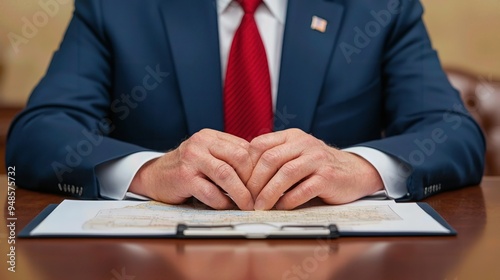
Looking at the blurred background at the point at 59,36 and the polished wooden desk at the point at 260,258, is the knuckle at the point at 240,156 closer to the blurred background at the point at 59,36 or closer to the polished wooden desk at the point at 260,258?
the polished wooden desk at the point at 260,258

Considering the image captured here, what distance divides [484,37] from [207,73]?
1.67m

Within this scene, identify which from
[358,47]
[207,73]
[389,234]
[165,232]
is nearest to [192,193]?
[165,232]

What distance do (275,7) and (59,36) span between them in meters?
1.56

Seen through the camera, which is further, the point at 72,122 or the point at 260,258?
the point at 72,122

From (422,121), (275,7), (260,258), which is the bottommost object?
(422,121)

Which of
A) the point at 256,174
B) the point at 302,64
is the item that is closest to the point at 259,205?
the point at 256,174

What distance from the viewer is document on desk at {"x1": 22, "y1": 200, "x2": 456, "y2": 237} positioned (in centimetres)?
102

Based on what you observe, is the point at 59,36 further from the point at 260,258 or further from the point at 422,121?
the point at 260,258

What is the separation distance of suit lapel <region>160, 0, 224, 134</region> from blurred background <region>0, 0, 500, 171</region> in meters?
1.42

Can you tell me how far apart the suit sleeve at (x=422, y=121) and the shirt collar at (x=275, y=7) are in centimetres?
28

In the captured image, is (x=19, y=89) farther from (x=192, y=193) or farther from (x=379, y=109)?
(x=192, y=193)

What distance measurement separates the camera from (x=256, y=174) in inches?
47.6

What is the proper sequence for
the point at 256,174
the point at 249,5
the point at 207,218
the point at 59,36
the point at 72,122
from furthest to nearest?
1. the point at 59,36
2. the point at 249,5
3. the point at 72,122
4. the point at 256,174
5. the point at 207,218

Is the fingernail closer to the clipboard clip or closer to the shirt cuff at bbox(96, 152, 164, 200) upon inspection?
the clipboard clip
